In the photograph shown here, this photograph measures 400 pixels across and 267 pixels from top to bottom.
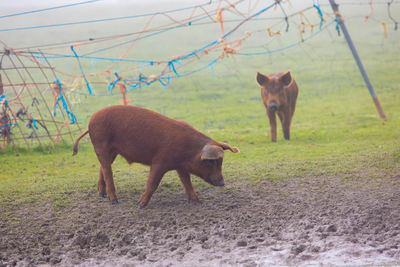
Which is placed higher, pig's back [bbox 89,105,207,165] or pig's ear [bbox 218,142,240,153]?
pig's back [bbox 89,105,207,165]

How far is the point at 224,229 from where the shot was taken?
5145 millimetres

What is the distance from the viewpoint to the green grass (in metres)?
7.05

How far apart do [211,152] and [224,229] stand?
93 centimetres

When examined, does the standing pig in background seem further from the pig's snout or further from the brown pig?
the brown pig

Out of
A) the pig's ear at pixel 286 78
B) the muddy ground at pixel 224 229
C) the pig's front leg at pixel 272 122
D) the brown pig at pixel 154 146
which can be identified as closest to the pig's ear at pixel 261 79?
the pig's ear at pixel 286 78

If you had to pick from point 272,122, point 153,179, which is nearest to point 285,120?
point 272,122

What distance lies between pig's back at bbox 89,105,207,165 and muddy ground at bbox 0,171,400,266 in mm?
778

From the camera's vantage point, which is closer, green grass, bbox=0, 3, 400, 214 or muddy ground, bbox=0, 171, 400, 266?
muddy ground, bbox=0, 171, 400, 266

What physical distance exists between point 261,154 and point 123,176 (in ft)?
9.62

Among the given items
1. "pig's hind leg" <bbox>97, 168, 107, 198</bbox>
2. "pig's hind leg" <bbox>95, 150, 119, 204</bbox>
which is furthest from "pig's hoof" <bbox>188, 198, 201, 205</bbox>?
"pig's hind leg" <bbox>97, 168, 107, 198</bbox>

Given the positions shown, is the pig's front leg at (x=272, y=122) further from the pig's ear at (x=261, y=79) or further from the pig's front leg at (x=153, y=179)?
the pig's front leg at (x=153, y=179)

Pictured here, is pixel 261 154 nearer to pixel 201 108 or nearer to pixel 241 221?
pixel 241 221

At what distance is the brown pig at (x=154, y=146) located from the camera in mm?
5551

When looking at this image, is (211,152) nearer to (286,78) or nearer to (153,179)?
(153,179)
